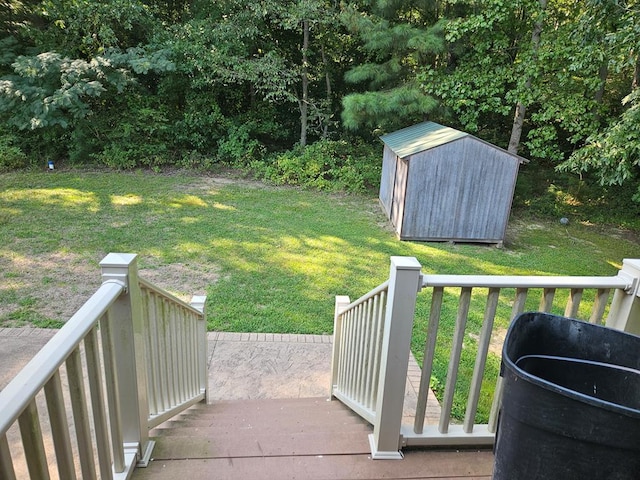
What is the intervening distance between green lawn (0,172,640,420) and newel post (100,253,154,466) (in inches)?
107

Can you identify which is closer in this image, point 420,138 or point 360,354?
point 360,354

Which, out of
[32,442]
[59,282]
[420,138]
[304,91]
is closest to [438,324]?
[32,442]

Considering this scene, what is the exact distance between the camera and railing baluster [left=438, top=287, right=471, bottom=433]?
181 centimetres

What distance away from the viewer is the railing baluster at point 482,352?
1.82 metres

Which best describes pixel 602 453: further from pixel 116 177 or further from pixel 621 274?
pixel 116 177

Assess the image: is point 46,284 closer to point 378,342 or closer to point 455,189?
point 378,342

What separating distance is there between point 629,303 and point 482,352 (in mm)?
645

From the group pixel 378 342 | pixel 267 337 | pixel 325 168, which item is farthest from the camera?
pixel 325 168

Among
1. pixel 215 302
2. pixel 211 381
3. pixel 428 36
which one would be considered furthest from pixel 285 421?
pixel 428 36

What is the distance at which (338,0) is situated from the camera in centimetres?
1135

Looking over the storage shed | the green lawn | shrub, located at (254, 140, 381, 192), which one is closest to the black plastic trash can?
the green lawn

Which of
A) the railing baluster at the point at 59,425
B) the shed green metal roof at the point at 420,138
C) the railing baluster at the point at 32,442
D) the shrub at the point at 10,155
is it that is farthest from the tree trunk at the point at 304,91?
the railing baluster at the point at 32,442

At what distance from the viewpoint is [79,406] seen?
1.19 meters

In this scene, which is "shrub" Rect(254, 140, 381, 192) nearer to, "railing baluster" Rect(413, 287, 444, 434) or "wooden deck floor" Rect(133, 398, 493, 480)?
"wooden deck floor" Rect(133, 398, 493, 480)
